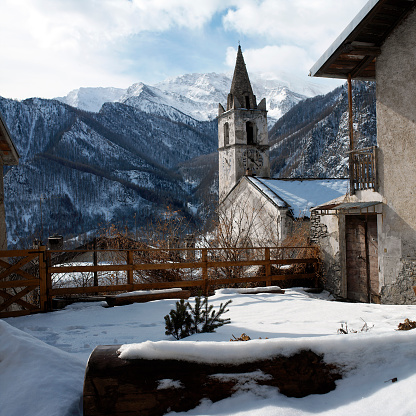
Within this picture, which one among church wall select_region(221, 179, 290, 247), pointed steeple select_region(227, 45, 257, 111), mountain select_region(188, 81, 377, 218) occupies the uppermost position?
mountain select_region(188, 81, 377, 218)

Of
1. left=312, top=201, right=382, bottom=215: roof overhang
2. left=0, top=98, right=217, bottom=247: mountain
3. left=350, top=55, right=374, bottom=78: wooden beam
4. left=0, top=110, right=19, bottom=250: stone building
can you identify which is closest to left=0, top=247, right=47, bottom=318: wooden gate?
left=0, top=110, right=19, bottom=250: stone building

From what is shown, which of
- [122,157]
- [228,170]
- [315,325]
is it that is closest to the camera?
[315,325]

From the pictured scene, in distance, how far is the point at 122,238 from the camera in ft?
45.4

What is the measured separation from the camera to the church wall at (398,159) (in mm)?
8602

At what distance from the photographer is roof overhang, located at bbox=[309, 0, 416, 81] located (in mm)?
8727

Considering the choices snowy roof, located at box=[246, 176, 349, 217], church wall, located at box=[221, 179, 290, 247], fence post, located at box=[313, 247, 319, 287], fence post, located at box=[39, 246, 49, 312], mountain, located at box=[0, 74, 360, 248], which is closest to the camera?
fence post, located at box=[39, 246, 49, 312]

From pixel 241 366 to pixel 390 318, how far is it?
189 inches

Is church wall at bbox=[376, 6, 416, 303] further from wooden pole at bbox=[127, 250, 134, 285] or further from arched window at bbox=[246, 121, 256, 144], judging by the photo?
arched window at bbox=[246, 121, 256, 144]

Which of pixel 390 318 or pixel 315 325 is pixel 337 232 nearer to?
pixel 390 318

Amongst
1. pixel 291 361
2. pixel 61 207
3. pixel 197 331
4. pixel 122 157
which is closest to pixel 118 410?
pixel 291 361

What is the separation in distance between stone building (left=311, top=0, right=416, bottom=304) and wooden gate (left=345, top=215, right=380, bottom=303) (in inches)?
1.0

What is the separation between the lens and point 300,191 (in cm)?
2142

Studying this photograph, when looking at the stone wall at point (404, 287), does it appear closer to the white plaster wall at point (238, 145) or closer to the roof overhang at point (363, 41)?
the roof overhang at point (363, 41)

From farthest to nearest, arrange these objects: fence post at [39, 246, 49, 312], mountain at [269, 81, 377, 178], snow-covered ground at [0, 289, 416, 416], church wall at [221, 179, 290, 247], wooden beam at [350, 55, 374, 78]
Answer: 1. mountain at [269, 81, 377, 178]
2. church wall at [221, 179, 290, 247]
3. wooden beam at [350, 55, 374, 78]
4. fence post at [39, 246, 49, 312]
5. snow-covered ground at [0, 289, 416, 416]
